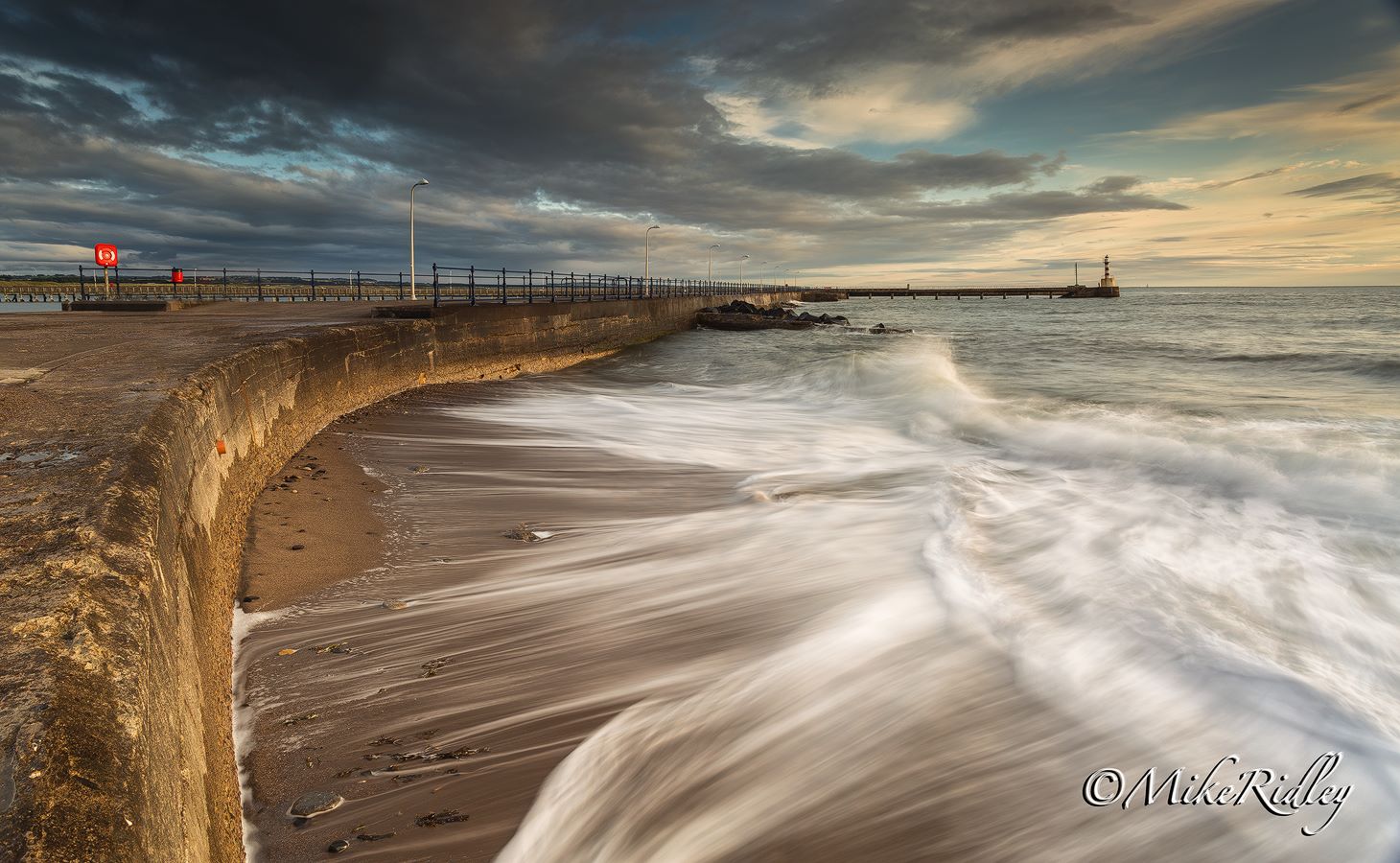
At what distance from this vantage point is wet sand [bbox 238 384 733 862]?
8.52ft

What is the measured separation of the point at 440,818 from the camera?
2.56m

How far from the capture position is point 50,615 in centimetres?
161

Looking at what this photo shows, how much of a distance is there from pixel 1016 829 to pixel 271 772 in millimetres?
2729

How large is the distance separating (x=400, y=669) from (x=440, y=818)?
1.01 meters

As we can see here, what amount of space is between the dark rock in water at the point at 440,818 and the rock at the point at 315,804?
30cm

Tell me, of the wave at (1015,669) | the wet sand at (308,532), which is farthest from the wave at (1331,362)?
the wet sand at (308,532)

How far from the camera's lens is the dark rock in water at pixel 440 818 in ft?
8.32

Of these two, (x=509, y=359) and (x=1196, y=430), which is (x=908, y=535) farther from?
(x=509, y=359)

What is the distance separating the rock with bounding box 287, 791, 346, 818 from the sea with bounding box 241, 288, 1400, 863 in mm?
58

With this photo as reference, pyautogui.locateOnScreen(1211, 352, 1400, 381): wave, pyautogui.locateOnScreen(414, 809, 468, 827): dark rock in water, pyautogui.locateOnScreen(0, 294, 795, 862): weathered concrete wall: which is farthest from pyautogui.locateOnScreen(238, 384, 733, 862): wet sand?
pyautogui.locateOnScreen(1211, 352, 1400, 381): wave

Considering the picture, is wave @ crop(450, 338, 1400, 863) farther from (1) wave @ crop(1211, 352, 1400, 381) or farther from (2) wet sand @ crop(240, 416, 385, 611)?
(1) wave @ crop(1211, 352, 1400, 381)

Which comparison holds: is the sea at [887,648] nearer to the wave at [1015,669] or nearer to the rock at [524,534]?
the wave at [1015,669]

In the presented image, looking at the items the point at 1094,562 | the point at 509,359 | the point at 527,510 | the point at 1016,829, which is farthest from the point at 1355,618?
the point at 509,359

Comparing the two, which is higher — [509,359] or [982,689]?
[509,359]
